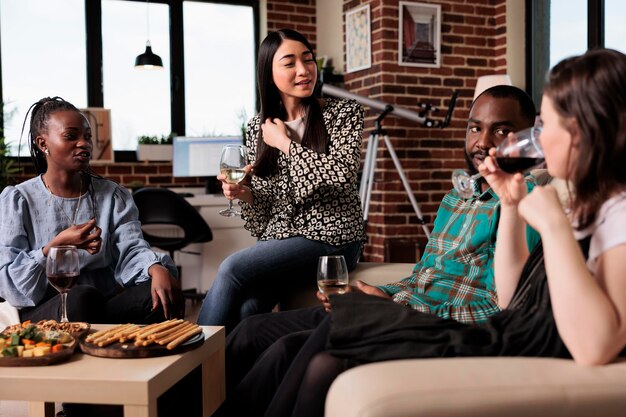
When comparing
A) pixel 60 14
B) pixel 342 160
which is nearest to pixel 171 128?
pixel 60 14

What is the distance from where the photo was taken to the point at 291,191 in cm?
246

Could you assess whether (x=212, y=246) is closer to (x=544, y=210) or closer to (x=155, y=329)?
(x=155, y=329)

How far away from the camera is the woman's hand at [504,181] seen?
139 centimetres

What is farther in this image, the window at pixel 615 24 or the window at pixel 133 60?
the window at pixel 133 60

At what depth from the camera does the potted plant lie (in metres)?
5.66

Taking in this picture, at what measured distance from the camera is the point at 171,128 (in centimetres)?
602

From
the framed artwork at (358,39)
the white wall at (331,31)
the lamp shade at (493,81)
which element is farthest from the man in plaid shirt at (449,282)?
the white wall at (331,31)

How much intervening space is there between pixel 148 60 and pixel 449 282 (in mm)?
4101

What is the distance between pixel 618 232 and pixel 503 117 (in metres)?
0.68

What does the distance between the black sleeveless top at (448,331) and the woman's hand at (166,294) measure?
90 cm

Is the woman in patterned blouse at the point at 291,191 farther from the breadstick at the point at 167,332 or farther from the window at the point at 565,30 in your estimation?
the window at the point at 565,30

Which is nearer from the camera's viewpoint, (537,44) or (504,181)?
(504,181)

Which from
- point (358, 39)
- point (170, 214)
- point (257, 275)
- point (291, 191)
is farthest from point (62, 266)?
point (358, 39)

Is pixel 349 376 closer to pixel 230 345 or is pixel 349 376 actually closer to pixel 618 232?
pixel 618 232
